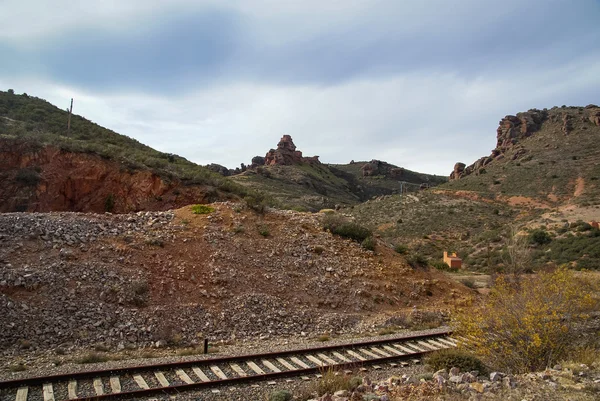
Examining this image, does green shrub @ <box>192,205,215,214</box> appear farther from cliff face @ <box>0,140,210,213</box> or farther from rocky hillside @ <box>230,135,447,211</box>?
rocky hillside @ <box>230,135,447,211</box>

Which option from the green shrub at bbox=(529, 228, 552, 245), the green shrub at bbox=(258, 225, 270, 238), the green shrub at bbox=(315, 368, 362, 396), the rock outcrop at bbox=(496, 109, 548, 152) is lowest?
the green shrub at bbox=(315, 368, 362, 396)

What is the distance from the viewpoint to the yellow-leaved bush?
7.87 m

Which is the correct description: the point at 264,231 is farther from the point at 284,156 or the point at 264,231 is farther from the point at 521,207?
the point at 284,156

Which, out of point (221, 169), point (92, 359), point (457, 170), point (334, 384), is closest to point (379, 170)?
point (457, 170)

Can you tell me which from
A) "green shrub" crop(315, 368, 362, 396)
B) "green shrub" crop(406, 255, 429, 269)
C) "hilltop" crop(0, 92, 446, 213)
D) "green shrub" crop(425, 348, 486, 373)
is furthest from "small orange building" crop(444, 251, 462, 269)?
"green shrub" crop(315, 368, 362, 396)

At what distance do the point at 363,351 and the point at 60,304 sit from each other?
7.50m

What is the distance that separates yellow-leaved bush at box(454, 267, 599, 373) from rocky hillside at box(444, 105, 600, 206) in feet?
123

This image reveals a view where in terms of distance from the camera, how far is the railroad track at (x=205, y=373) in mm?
6938

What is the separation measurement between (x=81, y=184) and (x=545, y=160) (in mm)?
52528

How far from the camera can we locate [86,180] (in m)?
22.5

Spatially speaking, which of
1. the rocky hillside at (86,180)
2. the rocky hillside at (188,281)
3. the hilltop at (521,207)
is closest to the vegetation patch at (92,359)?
the rocky hillside at (188,281)

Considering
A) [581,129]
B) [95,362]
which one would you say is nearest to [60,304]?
[95,362]

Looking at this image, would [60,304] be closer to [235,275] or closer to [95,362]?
[95,362]

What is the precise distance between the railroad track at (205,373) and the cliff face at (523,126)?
5836 cm
